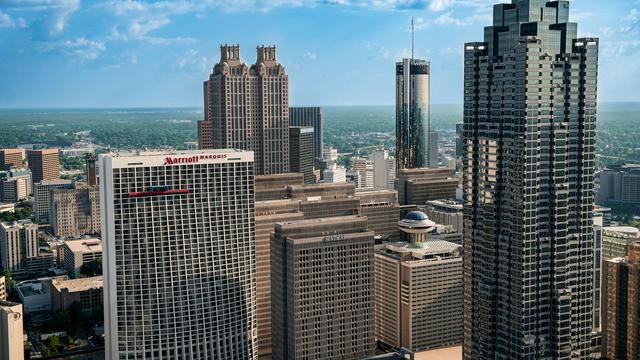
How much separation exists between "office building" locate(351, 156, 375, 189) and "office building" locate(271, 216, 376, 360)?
64616 millimetres

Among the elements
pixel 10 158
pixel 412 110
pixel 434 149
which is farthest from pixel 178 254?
pixel 10 158

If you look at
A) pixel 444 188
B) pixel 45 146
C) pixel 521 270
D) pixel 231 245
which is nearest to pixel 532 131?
pixel 521 270

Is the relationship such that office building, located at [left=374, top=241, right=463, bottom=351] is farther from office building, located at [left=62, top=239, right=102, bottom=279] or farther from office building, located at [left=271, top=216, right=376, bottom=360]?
office building, located at [left=62, top=239, right=102, bottom=279]

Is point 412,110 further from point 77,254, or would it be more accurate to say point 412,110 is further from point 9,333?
point 9,333

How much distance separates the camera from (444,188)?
78750 millimetres

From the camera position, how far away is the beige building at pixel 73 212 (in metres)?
86.0

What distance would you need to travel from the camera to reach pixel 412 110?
101 meters

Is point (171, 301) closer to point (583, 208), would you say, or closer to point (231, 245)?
point (231, 245)

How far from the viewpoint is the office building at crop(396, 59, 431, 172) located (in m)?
101

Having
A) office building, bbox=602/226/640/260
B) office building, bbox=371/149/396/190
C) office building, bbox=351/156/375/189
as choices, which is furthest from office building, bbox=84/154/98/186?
office building, bbox=602/226/640/260

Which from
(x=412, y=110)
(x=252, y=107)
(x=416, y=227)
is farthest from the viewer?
(x=412, y=110)

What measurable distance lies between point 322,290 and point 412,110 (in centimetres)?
6100

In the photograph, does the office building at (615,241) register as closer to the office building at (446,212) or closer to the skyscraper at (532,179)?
the office building at (446,212)

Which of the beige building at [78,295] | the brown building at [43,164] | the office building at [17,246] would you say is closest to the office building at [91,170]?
the brown building at [43,164]
